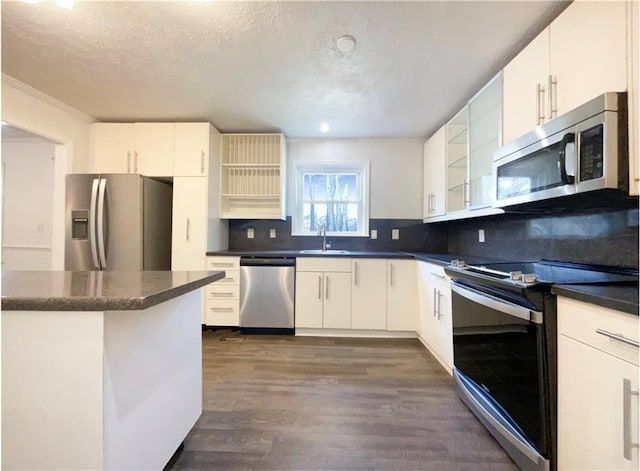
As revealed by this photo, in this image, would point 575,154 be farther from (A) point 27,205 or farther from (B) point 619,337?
(A) point 27,205

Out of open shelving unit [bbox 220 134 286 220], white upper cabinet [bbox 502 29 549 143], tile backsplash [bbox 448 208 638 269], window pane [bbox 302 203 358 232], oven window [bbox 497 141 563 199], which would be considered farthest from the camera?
window pane [bbox 302 203 358 232]

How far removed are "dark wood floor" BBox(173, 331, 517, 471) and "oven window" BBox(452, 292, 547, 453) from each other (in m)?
0.27

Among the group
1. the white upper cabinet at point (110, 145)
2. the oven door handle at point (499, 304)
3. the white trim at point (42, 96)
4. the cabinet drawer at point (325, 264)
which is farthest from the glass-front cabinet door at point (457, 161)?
the white trim at point (42, 96)

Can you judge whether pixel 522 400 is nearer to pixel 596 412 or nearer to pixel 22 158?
pixel 596 412

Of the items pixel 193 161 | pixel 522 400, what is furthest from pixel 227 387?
pixel 193 161

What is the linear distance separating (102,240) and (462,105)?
3633 mm

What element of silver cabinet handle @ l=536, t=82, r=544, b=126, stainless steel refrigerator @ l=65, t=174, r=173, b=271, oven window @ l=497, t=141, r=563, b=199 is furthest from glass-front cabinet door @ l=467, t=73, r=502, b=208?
stainless steel refrigerator @ l=65, t=174, r=173, b=271

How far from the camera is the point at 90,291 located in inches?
41.6

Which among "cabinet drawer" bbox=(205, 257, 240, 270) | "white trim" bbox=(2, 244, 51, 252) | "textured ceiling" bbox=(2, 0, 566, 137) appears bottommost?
"cabinet drawer" bbox=(205, 257, 240, 270)

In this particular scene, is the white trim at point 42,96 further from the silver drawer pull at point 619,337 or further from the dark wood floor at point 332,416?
the silver drawer pull at point 619,337

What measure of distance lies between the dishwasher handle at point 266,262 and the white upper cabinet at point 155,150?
124cm

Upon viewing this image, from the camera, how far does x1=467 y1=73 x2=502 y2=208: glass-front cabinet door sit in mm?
2205

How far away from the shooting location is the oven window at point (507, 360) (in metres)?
1.33

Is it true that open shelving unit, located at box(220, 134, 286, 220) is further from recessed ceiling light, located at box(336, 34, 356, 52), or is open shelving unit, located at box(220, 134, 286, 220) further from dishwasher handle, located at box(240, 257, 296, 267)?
recessed ceiling light, located at box(336, 34, 356, 52)
